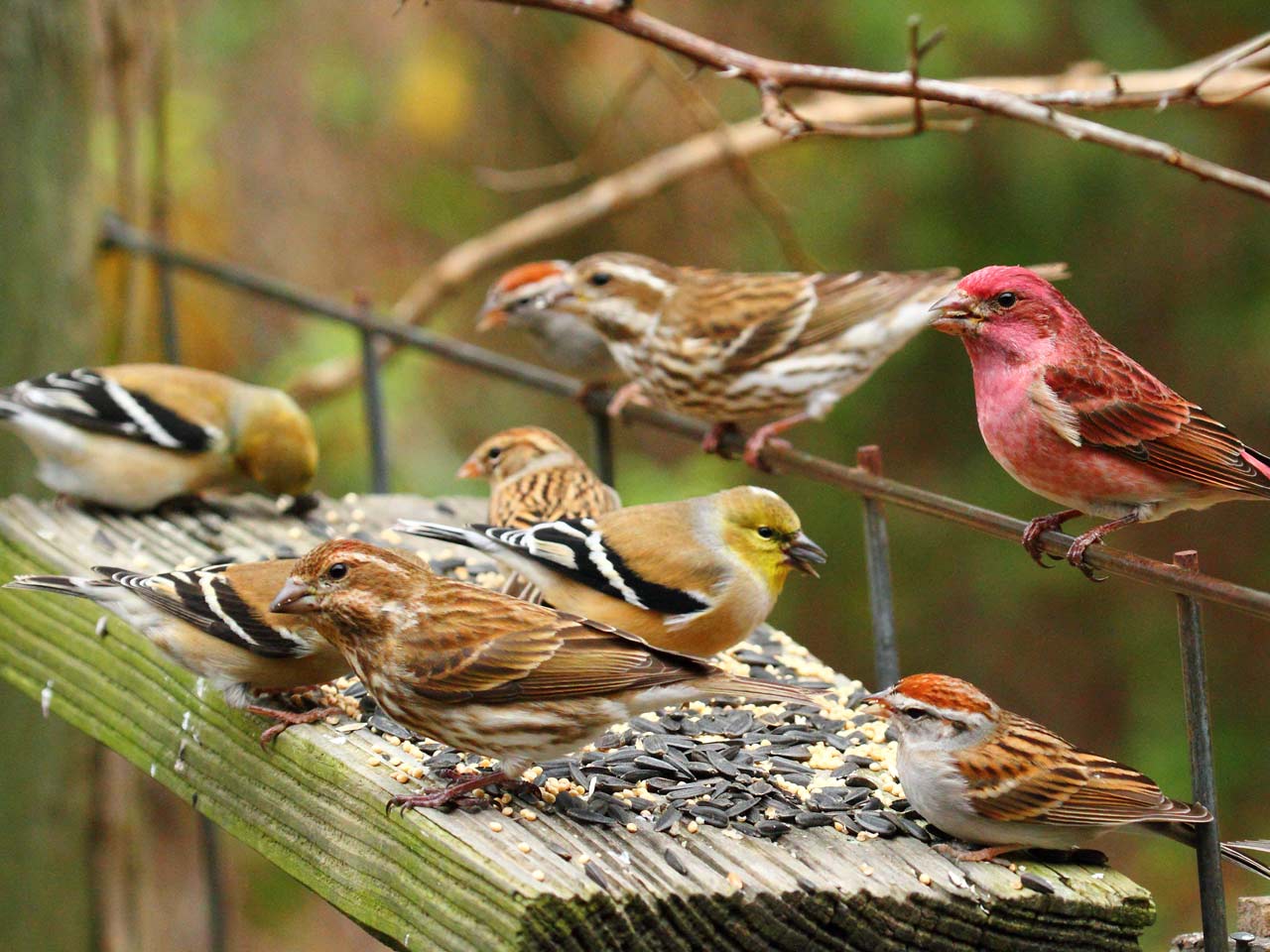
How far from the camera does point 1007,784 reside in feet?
10.2

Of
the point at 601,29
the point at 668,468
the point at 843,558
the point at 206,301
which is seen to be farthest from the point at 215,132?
the point at 843,558

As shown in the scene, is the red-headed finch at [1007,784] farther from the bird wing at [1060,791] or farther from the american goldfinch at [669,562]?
the american goldfinch at [669,562]

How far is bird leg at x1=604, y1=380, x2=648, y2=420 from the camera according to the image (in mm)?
5609

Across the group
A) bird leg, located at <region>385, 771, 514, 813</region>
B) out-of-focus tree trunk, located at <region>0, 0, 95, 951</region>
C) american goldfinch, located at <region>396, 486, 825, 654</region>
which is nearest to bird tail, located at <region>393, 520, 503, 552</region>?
american goldfinch, located at <region>396, 486, 825, 654</region>

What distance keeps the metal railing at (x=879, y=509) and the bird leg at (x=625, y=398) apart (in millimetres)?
55

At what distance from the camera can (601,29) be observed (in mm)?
9648

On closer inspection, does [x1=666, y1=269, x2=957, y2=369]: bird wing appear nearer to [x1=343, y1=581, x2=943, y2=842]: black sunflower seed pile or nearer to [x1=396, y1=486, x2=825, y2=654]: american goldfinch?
[x1=396, y1=486, x2=825, y2=654]: american goldfinch

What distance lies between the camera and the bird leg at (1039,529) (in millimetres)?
3662

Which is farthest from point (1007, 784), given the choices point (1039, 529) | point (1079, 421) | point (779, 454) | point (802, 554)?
point (779, 454)

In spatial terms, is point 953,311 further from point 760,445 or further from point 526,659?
point 760,445

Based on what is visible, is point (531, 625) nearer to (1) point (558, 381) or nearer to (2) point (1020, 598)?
(1) point (558, 381)

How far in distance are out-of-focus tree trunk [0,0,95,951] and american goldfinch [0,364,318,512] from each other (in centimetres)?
27

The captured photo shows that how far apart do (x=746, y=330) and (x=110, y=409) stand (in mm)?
2168

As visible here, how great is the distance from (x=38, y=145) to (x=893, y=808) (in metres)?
3.95
